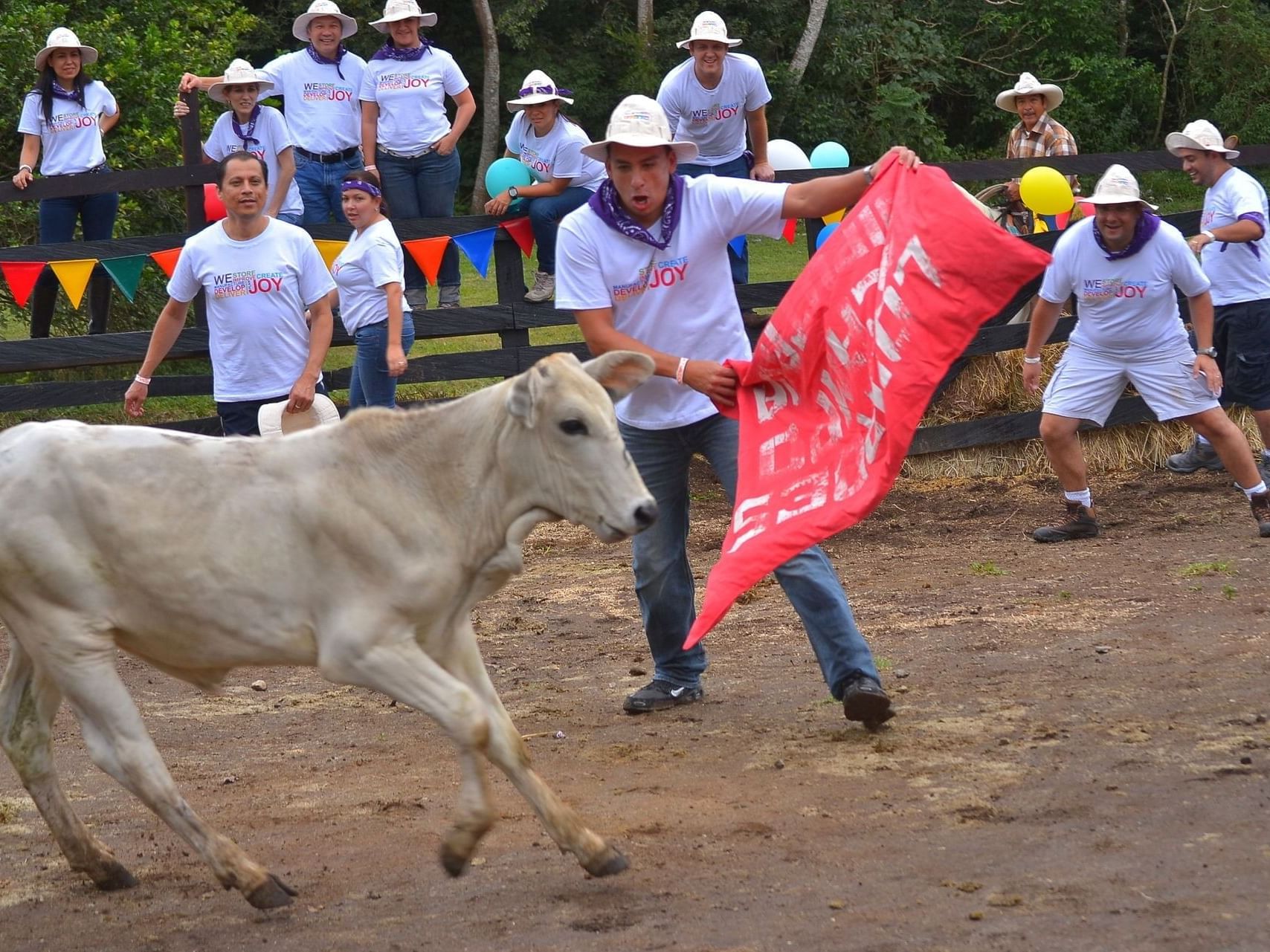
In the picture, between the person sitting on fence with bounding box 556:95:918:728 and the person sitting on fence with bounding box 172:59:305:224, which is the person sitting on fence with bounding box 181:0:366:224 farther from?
the person sitting on fence with bounding box 556:95:918:728

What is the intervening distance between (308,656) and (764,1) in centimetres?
2349

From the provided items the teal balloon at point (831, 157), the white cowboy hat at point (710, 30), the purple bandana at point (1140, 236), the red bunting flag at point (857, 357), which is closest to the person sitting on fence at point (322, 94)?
the white cowboy hat at point (710, 30)

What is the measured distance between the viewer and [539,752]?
626 cm

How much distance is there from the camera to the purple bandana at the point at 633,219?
592 cm

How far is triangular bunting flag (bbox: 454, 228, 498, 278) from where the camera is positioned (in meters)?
10.8

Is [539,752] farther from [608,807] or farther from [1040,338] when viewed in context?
[1040,338]

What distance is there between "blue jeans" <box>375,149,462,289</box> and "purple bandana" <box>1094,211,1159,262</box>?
4308mm

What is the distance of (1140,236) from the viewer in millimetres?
9164

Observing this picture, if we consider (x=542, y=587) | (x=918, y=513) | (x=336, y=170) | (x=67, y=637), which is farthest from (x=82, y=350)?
(x=67, y=637)

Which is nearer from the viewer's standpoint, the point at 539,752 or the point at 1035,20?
the point at 539,752

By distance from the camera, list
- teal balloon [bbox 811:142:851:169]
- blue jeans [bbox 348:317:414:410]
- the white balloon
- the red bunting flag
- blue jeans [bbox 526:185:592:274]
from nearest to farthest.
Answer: the red bunting flag < blue jeans [bbox 348:317:414:410] < blue jeans [bbox 526:185:592:274] < the white balloon < teal balloon [bbox 811:142:851:169]

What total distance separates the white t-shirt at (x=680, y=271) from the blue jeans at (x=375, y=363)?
3.32 meters

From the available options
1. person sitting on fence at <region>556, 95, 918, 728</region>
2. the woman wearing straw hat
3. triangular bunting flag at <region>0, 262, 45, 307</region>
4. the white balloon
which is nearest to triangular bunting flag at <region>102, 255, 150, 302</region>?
triangular bunting flag at <region>0, 262, 45, 307</region>

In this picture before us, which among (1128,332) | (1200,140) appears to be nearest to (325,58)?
(1128,332)
